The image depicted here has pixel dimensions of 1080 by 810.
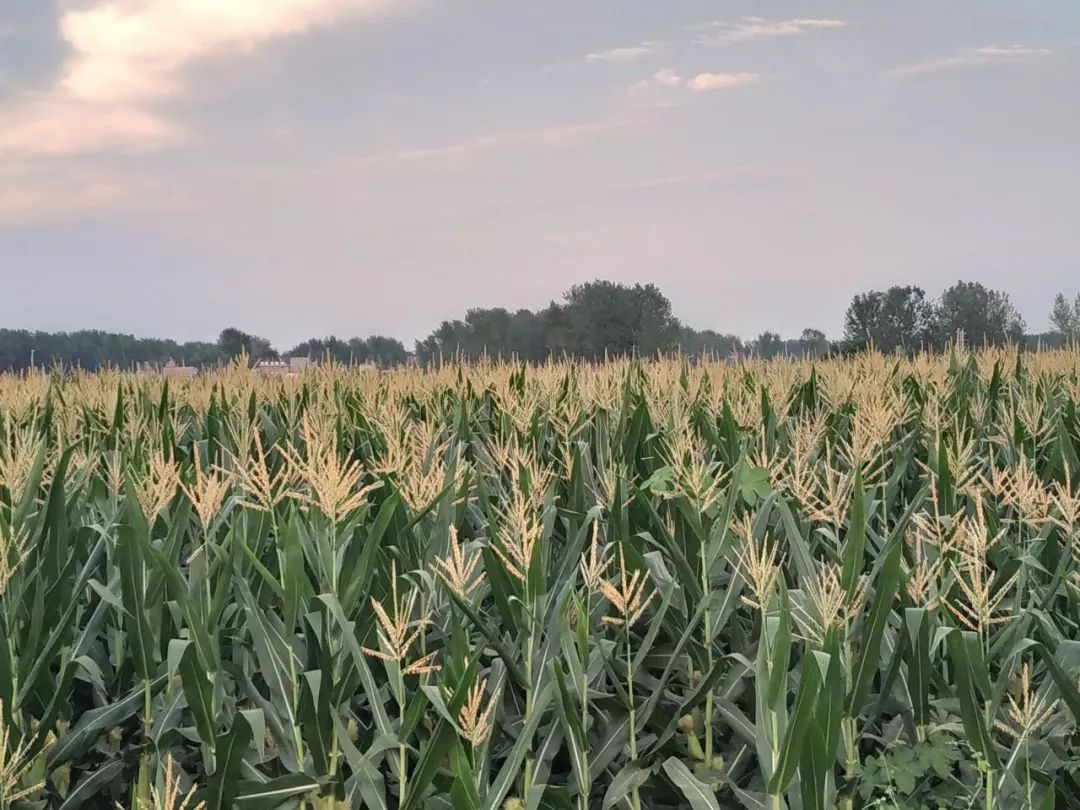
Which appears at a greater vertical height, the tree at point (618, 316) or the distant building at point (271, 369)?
the tree at point (618, 316)

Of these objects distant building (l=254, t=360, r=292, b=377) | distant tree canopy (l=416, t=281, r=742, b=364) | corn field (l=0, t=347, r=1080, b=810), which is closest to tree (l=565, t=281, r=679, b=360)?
distant tree canopy (l=416, t=281, r=742, b=364)

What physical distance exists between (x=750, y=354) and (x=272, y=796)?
1102cm

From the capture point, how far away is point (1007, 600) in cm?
300

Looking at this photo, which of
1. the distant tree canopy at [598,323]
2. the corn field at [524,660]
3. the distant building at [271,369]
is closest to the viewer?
the corn field at [524,660]

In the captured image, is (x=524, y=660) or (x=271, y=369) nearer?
(x=524, y=660)

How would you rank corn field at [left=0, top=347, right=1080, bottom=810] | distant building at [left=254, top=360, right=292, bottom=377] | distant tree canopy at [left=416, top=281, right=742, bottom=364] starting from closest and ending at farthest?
corn field at [left=0, top=347, right=1080, bottom=810]
distant building at [left=254, top=360, right=292, bottom=377]
distant tree canopy at [left=416, top=281, right=742, bottom=364]

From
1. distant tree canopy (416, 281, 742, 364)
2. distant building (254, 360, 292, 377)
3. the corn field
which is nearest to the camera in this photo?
the corn field

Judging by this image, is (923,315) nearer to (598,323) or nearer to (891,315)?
(891,315)

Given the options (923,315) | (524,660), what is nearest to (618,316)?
(923,315)

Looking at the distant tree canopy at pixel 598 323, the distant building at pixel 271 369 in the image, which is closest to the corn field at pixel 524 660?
the distant building at pixel 271 369

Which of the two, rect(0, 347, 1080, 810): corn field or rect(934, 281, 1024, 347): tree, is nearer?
rect(0, 347, 1080, 810): corn field

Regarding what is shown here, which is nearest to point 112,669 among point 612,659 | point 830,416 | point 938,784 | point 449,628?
point 449,628

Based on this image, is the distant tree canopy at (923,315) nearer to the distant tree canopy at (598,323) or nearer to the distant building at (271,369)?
the distant tree canopy at (598,323)

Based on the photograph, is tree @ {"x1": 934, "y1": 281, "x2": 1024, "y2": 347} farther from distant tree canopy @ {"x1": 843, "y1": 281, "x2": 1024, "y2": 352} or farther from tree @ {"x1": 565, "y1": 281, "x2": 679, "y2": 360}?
tree @ {"x1": 565, "y1": 281, "x2": 679, "y2": 360}
